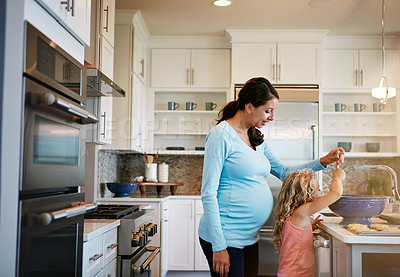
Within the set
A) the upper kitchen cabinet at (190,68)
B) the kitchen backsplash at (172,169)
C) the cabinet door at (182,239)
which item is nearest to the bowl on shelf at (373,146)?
the upper kitchen cabinet at (190,68)

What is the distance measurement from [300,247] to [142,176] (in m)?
3.07

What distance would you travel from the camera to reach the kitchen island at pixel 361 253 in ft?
5.65

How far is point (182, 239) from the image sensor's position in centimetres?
448

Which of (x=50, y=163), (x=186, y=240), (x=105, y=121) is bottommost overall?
(x=186, y=240)

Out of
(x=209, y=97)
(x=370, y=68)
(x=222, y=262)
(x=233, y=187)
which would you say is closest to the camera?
(x=222, y=262)

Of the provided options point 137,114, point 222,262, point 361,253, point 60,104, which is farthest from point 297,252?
point 137,114

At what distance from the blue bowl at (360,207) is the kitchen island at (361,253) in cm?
8

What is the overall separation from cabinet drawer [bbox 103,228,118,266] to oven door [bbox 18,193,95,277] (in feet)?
2.05

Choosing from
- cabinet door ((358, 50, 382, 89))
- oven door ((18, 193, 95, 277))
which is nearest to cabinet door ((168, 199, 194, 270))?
cabinet door ((358, 50, 382, 89))

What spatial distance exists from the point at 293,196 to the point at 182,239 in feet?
8.32

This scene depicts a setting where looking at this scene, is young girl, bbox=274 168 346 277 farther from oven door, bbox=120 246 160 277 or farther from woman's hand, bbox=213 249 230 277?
oven door, bbox=120 246 160 277

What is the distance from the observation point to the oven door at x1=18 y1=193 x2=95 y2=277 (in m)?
1.11

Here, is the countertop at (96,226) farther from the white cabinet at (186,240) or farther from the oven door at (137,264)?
the white cabinet at (186,240)

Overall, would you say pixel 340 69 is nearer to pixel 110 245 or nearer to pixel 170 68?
pixel 170 68
